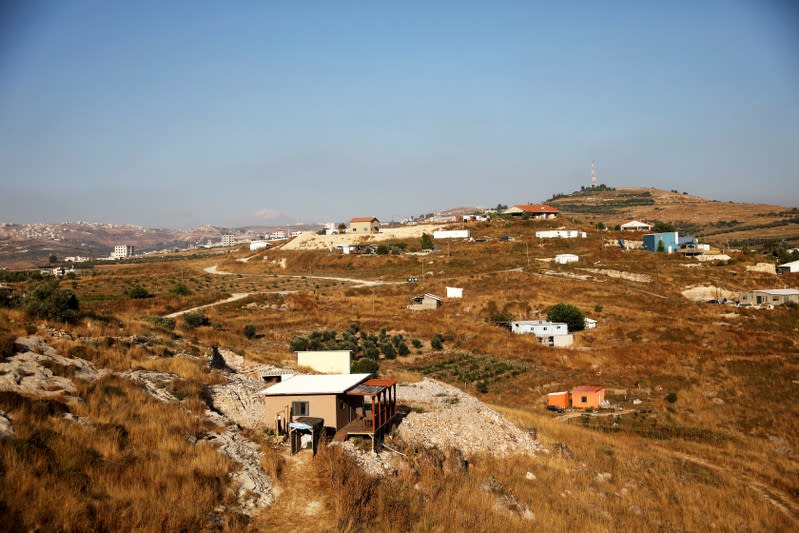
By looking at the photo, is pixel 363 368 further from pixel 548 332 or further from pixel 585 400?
pixel 548 332

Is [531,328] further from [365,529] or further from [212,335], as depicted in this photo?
[365,529]

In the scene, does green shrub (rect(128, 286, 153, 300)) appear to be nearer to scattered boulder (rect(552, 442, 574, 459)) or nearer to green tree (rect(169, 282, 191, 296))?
green tree (rect(169, 282, 191, 296))

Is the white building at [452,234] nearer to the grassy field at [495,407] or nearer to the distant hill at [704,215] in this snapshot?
the grassy field at [495,407]

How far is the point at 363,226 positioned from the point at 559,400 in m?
80.8

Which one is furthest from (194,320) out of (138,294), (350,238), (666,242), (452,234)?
(666,242)

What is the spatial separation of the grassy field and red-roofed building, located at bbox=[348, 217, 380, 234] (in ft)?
134

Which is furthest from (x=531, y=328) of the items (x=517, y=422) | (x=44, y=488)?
(x=44, y=488)

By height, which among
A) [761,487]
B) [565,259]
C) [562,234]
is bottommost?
[761,487]

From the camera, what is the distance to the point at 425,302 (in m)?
55.5

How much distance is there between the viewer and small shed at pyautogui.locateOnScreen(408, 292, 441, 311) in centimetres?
5496

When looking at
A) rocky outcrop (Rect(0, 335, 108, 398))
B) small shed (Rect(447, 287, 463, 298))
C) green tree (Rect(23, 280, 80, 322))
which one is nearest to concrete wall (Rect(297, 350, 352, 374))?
green tree (Rect(23, 280, 80, 322))

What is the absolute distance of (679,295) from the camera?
58750mm

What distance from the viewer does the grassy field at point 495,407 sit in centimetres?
1116

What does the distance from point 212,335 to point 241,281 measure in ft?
142
